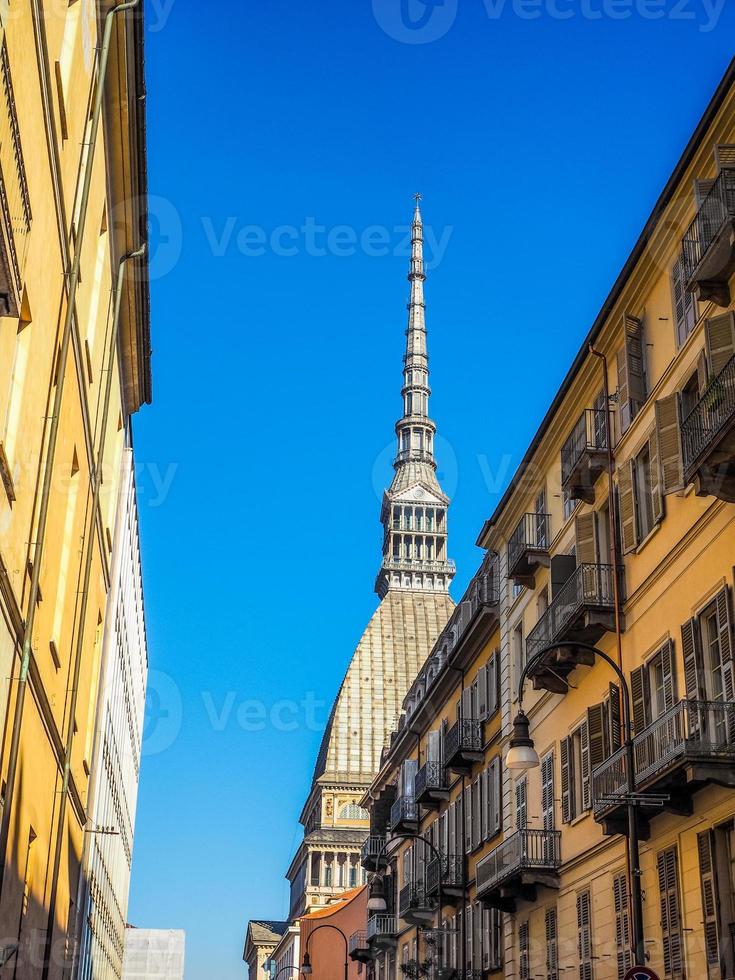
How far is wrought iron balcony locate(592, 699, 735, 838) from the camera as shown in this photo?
19453 mm

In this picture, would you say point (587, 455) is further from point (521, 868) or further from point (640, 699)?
point (521, 868)

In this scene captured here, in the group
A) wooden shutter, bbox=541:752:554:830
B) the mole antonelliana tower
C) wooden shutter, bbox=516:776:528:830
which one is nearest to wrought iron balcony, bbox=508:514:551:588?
wooden shutter, bbox=541:752:554:830

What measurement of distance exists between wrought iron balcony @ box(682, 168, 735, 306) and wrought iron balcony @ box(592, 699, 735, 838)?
22.0ft

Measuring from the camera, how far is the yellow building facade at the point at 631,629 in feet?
66.6

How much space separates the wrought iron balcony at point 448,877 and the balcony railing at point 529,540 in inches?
452

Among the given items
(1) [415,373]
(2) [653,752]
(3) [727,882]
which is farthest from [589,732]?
(1) [415,373]

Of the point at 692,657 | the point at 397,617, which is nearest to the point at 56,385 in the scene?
the point at 692,657

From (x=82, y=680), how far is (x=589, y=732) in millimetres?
11544

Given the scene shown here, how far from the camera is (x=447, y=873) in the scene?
41.7m

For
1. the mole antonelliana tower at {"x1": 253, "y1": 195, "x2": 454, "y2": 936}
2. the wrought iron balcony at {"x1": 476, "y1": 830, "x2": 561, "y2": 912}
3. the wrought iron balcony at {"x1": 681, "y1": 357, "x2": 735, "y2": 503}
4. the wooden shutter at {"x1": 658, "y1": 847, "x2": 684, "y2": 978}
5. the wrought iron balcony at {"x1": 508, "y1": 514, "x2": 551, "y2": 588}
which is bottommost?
the wooden shutter at {"x1": 658, "y1": 847, "x2": 684, "y2": 978}

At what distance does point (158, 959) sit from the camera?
331 feet

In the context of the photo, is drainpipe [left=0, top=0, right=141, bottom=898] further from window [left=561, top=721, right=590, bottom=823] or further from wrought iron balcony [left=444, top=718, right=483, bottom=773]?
wrought iron balcony [left=444, top=718, right=483, bottom=773]

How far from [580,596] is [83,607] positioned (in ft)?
33.0

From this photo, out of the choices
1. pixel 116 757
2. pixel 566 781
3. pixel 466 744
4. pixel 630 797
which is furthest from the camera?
pixel 116 757
